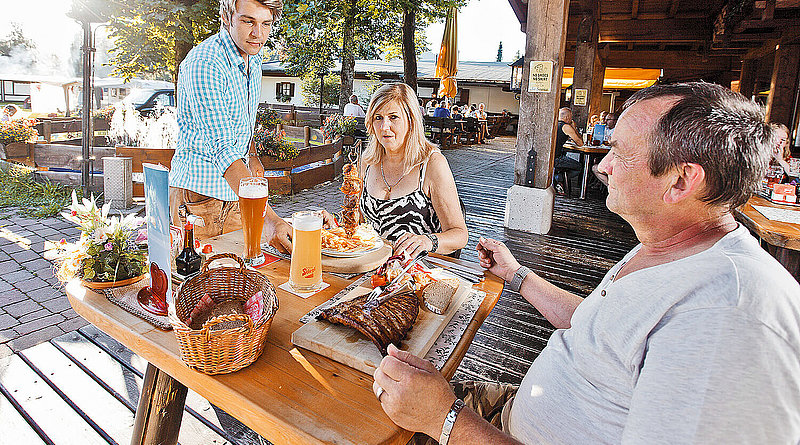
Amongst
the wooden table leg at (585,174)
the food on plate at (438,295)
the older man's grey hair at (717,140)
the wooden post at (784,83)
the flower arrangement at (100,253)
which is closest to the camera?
the older man's grey hair at (717,140)

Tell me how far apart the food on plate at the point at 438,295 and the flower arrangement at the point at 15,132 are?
8.52 m

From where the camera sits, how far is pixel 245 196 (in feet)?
5.88

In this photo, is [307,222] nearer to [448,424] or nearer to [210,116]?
[448,424]

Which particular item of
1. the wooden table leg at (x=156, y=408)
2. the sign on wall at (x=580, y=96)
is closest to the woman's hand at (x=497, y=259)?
the wooden table leg at (x=156, y=408)

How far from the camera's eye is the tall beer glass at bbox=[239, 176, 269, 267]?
1792 millimetres

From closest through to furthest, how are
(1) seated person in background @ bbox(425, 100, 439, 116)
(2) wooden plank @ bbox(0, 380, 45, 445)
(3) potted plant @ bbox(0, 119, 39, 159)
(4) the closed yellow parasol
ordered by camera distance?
(2) wooden plank @ bbox(0, 380, 45, 445), (3) potted plant @ bbox(0, 119, 39, 159), (4) the closed yellow parasol, (1) seated person in background @ bbox(425, 100, 439, 116)

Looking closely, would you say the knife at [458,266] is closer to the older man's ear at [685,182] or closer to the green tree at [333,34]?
the older man's ear at [685,182]

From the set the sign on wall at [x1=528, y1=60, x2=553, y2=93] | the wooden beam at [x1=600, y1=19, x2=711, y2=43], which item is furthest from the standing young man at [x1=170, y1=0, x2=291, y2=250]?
the wooden beam at [x1=600, y1=19, x2=711, y2=43]

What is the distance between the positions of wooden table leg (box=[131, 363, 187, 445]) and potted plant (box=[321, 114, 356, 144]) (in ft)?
30.2

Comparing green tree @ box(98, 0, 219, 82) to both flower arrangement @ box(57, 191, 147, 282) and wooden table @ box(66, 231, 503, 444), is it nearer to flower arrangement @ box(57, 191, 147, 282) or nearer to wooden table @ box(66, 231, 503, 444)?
flower arrangement @ box(57, 191, 147, 282)

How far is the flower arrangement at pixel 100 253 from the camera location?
5.15 feet

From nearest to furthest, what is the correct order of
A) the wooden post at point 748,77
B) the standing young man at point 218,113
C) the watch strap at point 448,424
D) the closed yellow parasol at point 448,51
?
the watch strap at point 448,424, the standing young man at point 218,113, the wooden post at point 748,77, the closed yellow parasol at point 448,51

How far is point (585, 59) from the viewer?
9.97m

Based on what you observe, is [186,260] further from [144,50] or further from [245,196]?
[144,50]
